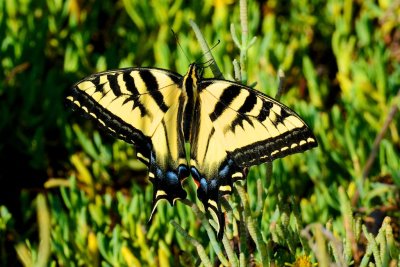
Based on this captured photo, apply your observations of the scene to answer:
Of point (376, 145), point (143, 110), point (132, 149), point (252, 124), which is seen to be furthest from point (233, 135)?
point (132, 149)

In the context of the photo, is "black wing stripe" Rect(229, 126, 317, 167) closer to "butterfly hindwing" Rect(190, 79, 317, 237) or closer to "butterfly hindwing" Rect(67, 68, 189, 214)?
"butterfly hindwing" Rect(190, 79, 317, 237)

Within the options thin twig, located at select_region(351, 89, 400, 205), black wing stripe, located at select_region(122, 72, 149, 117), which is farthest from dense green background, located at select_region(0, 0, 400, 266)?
black wing stripe, located at select_region(122, 72, 149, 117)

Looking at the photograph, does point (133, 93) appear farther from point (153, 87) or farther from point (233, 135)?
point (233, 135)

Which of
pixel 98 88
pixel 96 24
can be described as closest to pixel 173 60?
pixel 96 24

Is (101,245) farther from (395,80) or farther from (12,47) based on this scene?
(395,80)

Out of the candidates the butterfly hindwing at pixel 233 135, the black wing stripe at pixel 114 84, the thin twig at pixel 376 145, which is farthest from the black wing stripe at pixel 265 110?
the thin twig at pixel 376 145
